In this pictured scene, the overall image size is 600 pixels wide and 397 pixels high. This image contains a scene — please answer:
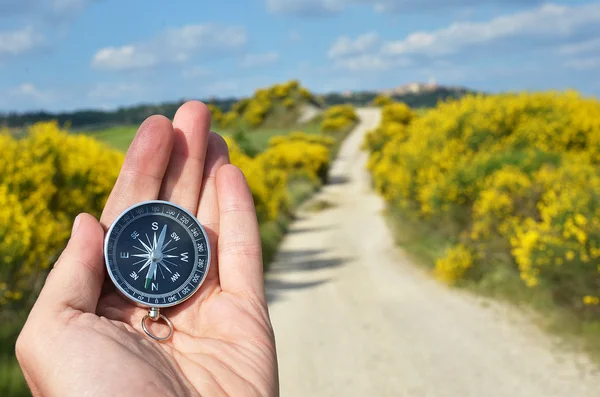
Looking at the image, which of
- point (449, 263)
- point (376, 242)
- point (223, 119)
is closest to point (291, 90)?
point (223, 119)

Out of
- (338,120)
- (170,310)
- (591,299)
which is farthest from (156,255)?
(338,120)

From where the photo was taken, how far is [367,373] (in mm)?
7383

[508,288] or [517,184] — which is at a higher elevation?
[517,184]

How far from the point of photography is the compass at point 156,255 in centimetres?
292

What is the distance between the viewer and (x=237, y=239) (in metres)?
3.16

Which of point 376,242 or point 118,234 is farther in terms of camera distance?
point 376,242

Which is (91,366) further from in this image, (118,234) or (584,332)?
(584,332)

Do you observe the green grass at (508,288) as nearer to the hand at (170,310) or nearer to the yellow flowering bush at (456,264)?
the yellow flowering bush at (456,264)

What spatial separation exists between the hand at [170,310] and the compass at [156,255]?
0.07 m

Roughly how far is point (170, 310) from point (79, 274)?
0.51 m

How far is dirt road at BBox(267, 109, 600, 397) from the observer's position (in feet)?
22.8

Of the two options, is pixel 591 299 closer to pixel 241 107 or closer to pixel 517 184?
pixel 517 184

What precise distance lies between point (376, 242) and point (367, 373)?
29.4ft

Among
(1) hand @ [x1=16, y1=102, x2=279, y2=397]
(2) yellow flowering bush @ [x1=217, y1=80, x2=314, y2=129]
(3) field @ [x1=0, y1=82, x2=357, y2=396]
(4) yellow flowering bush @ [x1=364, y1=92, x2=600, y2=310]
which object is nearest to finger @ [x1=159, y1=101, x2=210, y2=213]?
(1) hand @ [x1=16, y1=102, x2=279, y2=397]
